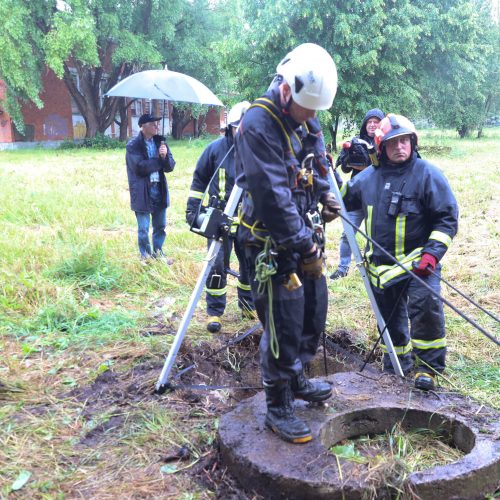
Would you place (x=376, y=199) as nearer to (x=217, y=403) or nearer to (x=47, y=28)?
(x=217, y=403)

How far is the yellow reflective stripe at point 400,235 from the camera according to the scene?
361 cm

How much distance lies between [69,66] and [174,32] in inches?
230

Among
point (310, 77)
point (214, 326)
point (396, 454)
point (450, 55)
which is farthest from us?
point (450, 55)

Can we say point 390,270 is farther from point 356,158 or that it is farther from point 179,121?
point 179,121

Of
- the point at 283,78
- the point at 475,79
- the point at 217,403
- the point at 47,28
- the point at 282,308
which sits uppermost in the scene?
the point at 47,28

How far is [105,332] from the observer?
4.57 m

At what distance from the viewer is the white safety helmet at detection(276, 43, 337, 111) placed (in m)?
2.49

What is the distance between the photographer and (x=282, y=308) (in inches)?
107

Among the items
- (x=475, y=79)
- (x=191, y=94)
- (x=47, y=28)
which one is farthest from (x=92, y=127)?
(x=191, y=94)

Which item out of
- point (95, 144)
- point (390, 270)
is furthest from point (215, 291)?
point (95, 144)

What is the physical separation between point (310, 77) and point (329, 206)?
87cm

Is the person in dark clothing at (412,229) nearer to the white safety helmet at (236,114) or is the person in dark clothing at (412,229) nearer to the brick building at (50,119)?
the white safety helmet at (236,114)

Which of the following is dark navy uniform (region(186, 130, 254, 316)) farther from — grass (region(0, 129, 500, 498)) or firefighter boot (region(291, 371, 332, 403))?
firefighter boot (region(291, 371, 332, 403))

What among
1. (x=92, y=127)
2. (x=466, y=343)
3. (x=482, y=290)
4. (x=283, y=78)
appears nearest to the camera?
(x=283, y=78)
